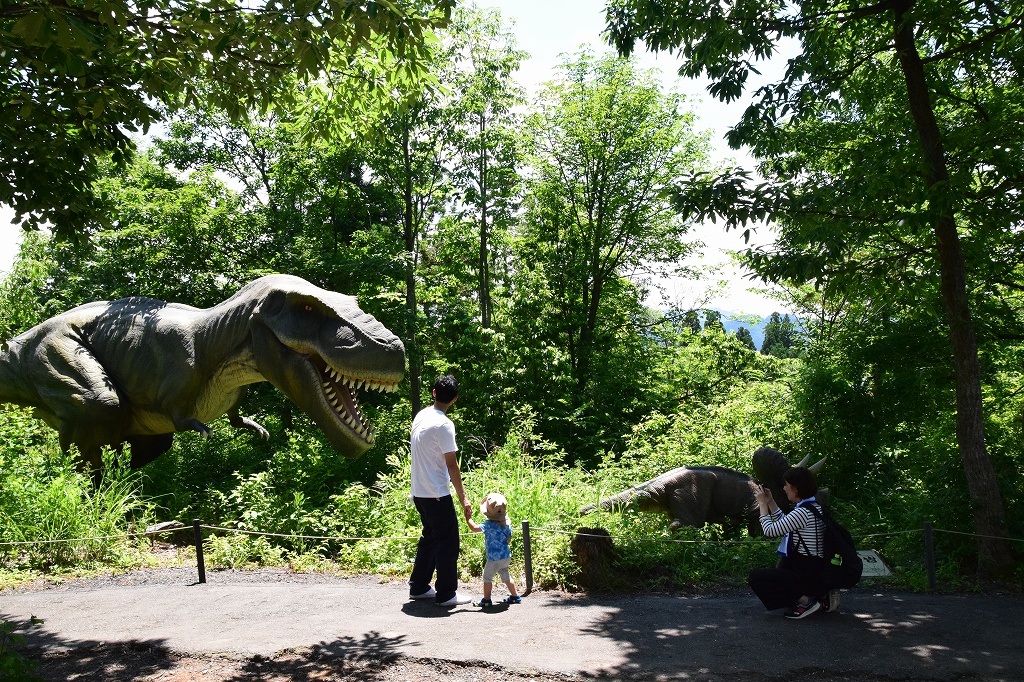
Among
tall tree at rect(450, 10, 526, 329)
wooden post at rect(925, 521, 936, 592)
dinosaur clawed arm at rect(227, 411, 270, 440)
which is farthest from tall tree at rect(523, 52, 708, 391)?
wooden post at rect(925, 521, 936, 592)

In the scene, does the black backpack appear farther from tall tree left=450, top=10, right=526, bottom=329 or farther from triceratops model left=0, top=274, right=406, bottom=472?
tall tree left=450, top=10, right=526, bottom=329

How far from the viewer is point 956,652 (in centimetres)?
470

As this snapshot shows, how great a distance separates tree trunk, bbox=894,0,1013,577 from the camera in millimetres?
6703

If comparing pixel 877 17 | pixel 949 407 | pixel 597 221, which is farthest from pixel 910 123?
pixel 597 221

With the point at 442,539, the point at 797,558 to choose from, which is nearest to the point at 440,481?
the point at 442,539

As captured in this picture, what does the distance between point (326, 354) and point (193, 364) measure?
1891 millimetres

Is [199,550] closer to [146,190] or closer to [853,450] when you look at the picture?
[853,450]

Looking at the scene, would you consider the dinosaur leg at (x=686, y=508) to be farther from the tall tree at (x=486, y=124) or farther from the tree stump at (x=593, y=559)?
the tall tree at (x=486, y=124)

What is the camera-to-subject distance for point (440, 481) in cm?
568

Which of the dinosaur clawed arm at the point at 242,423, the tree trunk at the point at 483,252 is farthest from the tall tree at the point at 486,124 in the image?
the dinosaur clawed arm at the point at 242,423

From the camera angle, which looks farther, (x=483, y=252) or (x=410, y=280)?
(x=483, y=252)

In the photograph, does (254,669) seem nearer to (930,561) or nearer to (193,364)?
(193,364)

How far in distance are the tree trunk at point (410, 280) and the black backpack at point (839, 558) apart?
11107 mm

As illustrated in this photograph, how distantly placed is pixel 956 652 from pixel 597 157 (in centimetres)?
1528
